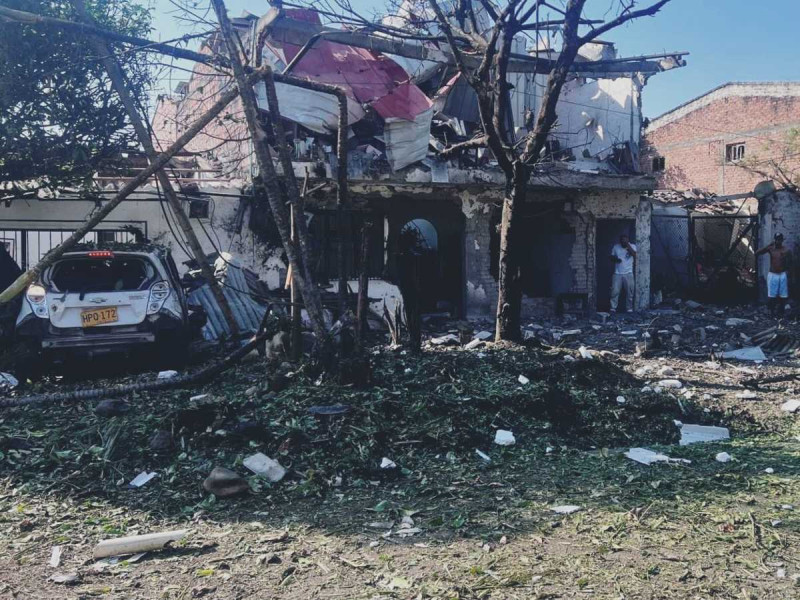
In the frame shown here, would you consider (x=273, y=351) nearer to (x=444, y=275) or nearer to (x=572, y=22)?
(x=572, y=22)

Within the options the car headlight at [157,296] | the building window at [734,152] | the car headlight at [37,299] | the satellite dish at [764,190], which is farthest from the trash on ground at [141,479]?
the building window at [734,152]

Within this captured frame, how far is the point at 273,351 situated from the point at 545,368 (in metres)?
2.92

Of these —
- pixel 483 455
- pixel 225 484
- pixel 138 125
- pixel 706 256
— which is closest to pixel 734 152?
pixel 706 256

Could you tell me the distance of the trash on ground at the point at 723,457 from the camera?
15.2 ft

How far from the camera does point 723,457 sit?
15.3ft

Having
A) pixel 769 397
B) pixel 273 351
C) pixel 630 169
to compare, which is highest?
pixel 630 169

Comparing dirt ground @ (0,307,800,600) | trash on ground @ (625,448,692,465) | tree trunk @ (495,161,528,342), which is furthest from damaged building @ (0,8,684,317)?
trash on ground @ (625,448,692,465)

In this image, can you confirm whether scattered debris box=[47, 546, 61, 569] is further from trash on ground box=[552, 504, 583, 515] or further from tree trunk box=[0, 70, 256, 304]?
tree trunk box=[0, 70, 256, 304]

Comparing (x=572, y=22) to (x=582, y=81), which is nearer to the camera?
(x=572, y=22)

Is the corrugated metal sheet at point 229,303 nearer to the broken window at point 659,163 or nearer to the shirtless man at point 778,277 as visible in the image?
the shirtless man at point 778,277

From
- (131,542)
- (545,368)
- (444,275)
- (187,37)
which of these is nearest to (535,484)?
(131,542)

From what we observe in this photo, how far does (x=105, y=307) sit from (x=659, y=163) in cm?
2419

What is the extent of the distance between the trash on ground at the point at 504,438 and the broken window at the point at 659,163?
24.2 metres

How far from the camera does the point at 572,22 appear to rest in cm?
790
